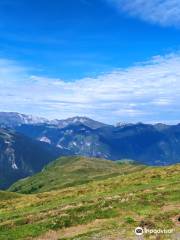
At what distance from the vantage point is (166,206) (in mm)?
39625

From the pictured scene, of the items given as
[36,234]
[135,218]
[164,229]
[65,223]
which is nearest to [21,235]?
[36,234]

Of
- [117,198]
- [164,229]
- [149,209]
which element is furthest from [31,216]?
[164,229]

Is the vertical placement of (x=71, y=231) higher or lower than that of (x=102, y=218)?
lower

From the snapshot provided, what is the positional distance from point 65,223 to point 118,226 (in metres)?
5.76

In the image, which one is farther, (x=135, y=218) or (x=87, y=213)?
(x=87, y=213)

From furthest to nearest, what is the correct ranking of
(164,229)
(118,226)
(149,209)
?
(149,209) < (118,226) < (164,229)

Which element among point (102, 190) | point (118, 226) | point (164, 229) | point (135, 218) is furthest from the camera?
point (102, 190)

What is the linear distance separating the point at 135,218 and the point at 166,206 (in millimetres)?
5025

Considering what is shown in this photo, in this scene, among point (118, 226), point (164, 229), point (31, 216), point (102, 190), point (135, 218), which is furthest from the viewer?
point (102, 190)

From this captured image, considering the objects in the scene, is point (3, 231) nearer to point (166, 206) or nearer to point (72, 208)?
point (72, 208)

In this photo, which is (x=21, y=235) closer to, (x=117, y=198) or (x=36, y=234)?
(x=36, y=234)

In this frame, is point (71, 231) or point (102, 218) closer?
point (71, 231)

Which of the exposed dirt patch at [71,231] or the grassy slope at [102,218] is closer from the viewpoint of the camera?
the grassy slope at [102,218]

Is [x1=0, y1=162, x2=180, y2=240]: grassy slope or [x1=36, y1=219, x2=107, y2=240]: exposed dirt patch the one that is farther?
[x1=36, y1=219, x2=107, y2=240]: exposed dirt patch
